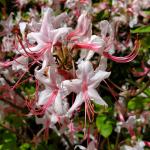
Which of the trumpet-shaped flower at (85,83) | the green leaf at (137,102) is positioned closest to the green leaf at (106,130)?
the green leaf at (137,102)

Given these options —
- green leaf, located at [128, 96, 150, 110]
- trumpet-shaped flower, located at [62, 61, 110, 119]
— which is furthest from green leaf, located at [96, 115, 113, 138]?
trumpet-shaped flower, located at [62, 61, 110, 119]

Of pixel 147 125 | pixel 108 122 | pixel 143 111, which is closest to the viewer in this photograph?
pixel 108 122

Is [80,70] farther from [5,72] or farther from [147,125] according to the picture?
[147,125]

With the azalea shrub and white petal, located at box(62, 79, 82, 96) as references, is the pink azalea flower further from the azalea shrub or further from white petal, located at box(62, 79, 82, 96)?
white petal, located at box(62, 79, 82, 96)

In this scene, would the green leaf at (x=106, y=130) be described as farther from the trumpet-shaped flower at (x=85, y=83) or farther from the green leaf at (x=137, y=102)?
the trumpet-shaped flower at (x=85, y=83)

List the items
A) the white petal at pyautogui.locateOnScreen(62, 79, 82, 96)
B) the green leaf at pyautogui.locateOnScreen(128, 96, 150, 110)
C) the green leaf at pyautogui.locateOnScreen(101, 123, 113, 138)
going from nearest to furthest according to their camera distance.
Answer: the white petal at pyautogui.locateOnScreen(62, 79, 82, 96) < the green leaf at pyautogui.locateOnScreen(101, 123, 113, 138) < the green leaf at pyautogui.locateOnScreen(128, 96, 150, 110)

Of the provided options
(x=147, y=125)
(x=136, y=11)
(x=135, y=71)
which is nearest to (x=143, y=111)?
(x=147, y=125)

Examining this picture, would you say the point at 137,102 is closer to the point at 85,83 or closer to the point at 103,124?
the point at 103,124

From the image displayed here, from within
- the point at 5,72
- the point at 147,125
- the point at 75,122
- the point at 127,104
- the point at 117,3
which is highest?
the point at 117,3
